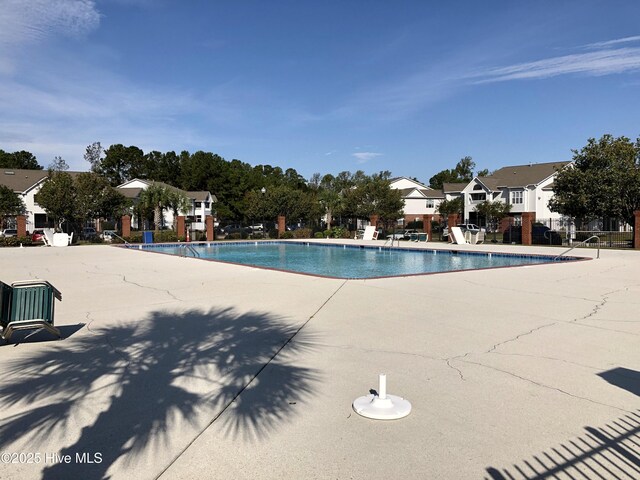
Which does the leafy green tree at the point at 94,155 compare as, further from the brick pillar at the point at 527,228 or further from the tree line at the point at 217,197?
the brick pillar at the point at 527,228

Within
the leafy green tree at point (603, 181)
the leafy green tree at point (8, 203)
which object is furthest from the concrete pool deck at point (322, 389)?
the leafy green tree at point (8, 203)

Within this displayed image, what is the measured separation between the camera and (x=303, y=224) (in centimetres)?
5041

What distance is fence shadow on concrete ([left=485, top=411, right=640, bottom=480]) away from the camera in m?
3.08

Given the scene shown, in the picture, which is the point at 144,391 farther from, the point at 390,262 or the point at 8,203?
the point at 8,203

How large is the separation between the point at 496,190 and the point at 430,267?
43355mm

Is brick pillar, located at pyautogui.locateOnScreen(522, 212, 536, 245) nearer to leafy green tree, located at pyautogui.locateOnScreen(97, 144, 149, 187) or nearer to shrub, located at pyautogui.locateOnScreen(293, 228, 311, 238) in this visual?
shrub, located at pyautogui.locateOnScreen(293, 228, 311, 238)

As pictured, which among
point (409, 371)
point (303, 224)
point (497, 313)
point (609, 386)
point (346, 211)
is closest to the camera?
point (609, 386)

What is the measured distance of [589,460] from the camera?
3.25 metres

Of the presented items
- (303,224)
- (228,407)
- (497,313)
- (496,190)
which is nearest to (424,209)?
(496,190)

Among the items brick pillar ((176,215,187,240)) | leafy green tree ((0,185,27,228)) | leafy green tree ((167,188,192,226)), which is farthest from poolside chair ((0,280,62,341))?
leafy green tree ((0,185,27,228))

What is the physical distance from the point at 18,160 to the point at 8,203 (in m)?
42.9

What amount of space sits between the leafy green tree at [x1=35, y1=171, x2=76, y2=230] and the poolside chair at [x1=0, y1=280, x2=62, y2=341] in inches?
1264

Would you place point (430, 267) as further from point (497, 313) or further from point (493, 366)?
point (493, 366)

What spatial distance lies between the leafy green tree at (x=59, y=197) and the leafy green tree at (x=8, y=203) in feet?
32.3
